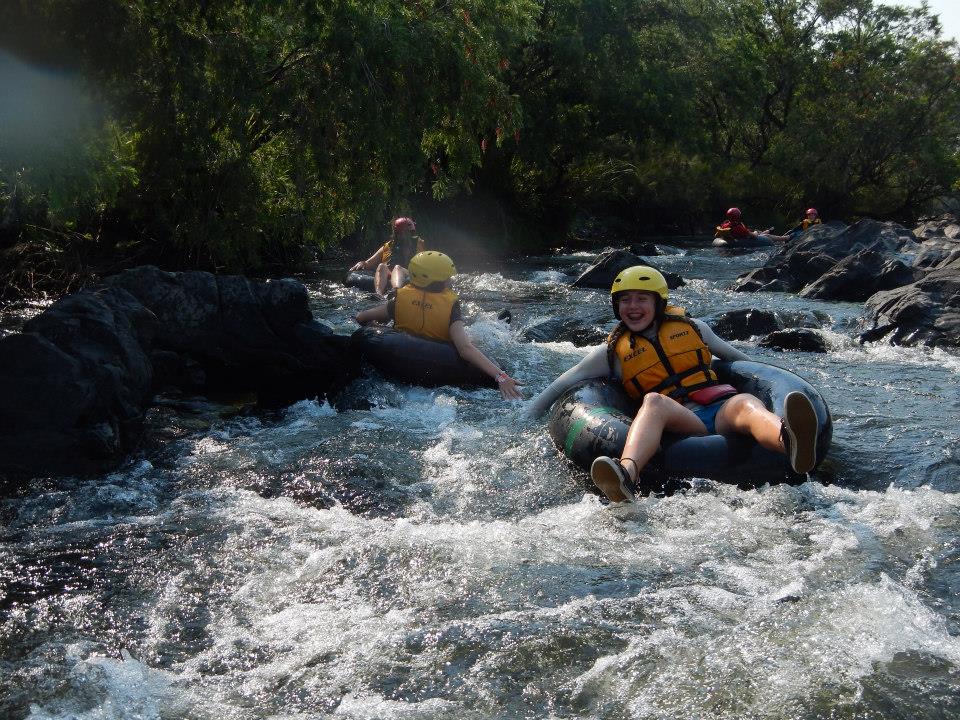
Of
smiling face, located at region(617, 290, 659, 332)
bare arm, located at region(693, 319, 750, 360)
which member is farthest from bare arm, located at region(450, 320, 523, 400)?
bare arm, located at region(693, 319, 750, 360)

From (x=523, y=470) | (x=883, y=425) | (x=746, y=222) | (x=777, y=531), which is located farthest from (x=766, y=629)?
(x=746, y=222)

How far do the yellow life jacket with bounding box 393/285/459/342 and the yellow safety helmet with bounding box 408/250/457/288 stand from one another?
0.34ft

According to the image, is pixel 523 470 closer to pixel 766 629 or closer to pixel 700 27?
pixel 766 629

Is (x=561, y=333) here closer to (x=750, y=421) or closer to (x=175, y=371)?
(x=175, y=371)

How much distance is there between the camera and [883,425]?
24.4 ft

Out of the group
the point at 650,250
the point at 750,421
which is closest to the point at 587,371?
the point at 750,421

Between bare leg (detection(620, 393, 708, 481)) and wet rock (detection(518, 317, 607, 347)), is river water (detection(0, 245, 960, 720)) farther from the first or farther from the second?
wet rock (detection(518, 317, 607, 347))

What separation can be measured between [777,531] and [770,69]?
109 ft

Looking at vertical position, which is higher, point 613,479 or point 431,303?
point 431,303

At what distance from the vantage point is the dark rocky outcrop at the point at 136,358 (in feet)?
20.8

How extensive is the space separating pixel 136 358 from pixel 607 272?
33.7 feet

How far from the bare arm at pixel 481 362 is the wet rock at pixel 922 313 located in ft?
17.3

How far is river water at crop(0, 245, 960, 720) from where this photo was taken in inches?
148

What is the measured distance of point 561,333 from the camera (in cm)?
1156
